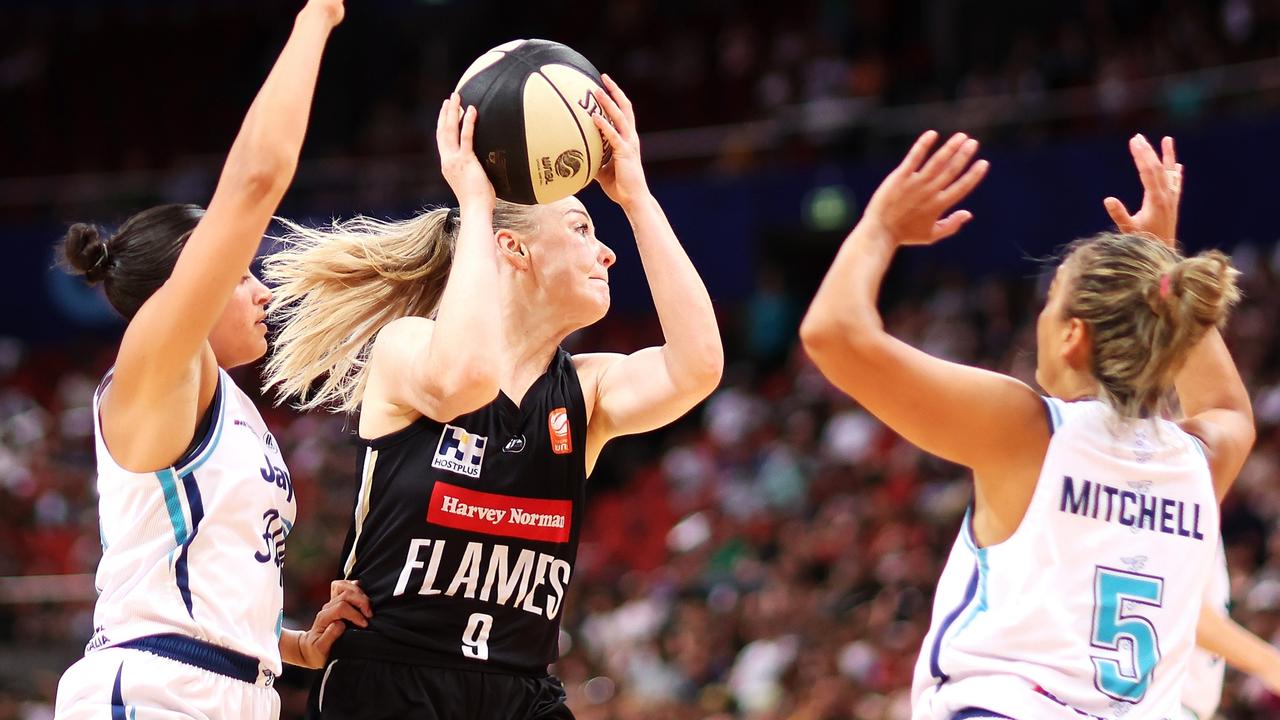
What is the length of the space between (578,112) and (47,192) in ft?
61.4

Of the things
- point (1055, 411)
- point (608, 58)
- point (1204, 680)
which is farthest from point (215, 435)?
point (608, 58)

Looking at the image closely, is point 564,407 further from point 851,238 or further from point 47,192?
point 47,192

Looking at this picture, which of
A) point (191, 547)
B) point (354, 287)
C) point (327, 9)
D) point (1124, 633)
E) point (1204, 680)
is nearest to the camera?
point (327, 9)

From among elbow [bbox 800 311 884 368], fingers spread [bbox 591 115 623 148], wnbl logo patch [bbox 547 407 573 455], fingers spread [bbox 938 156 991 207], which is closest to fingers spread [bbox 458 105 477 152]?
fingers spread [bbox 591 115 623 148]

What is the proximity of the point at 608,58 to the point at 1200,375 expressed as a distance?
56.9 ft

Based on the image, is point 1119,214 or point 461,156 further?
point 1119,214

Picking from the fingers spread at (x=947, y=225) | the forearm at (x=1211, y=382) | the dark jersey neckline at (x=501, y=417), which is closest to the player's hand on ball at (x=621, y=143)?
the dark jersey neckline at (x=501, y=417)

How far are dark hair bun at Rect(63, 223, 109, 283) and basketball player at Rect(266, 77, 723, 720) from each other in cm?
73

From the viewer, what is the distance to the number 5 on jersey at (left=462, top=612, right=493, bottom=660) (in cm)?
385

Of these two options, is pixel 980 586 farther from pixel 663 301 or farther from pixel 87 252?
pixel 87 252

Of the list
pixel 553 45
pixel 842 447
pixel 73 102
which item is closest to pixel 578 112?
pixel 553 45

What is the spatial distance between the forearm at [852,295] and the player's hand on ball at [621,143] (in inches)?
38.5

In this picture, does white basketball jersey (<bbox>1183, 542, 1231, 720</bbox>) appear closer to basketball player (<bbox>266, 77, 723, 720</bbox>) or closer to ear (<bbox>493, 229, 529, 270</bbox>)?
basketball player (<bbox>266, 77, 723, 720</bbox>)

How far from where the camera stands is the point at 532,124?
3.92 m
